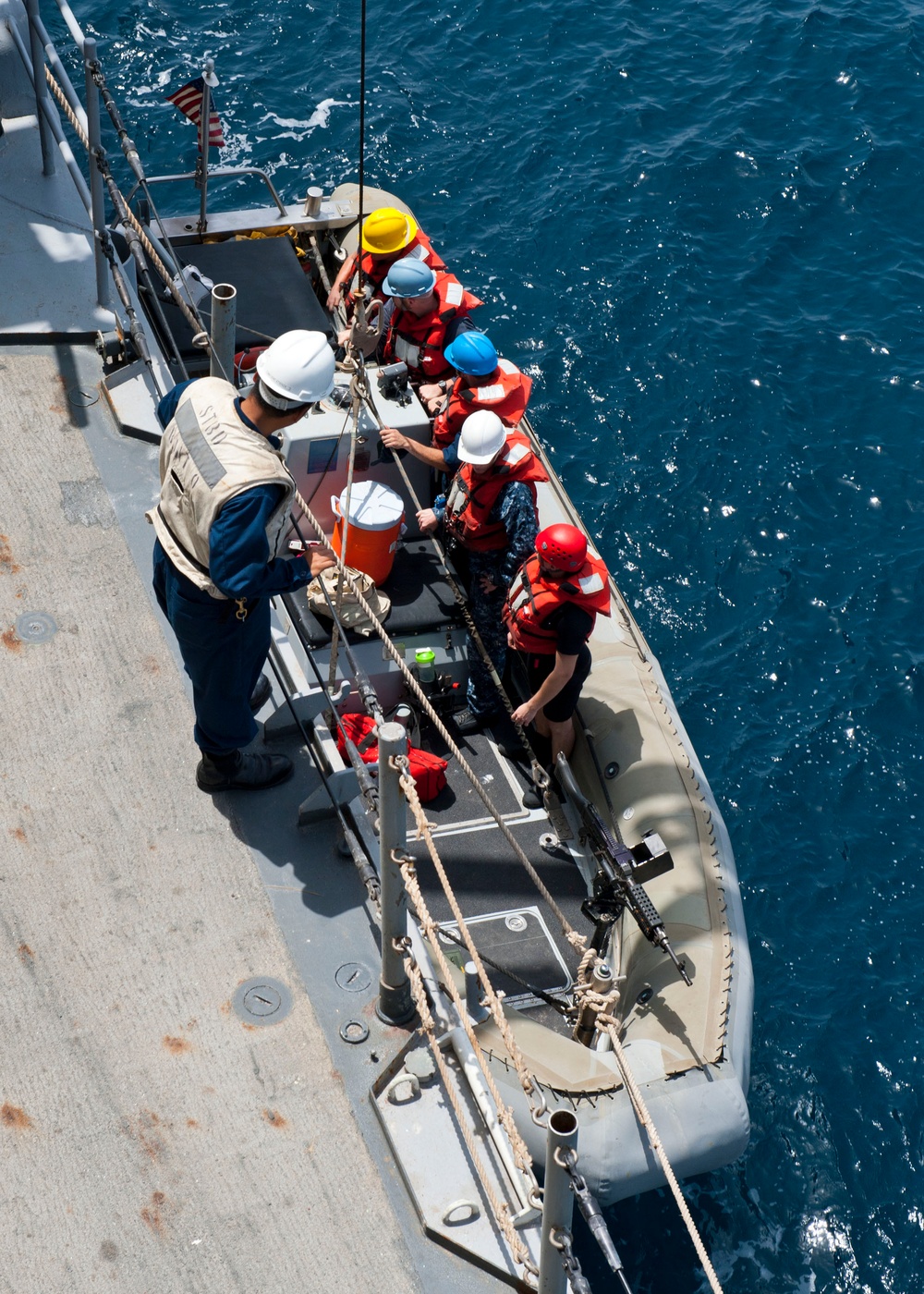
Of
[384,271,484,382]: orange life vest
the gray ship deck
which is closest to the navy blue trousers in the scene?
the gray ship deck

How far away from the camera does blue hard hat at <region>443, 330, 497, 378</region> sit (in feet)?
22.6

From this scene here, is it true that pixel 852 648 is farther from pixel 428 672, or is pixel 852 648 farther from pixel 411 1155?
pixel 411 1155

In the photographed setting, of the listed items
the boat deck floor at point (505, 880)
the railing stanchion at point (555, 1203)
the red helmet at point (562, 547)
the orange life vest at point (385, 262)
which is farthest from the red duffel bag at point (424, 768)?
the railing stanchion at point (555, 1203)

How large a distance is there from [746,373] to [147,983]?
855 centimetres

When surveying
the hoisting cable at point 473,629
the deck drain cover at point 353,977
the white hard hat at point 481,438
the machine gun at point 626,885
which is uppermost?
the white hard hat at point 481,438

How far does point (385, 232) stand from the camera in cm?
806

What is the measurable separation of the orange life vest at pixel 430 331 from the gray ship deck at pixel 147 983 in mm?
2779

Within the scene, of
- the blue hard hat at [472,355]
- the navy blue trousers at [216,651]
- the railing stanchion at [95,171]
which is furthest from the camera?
the blue hard hat at [472,355]

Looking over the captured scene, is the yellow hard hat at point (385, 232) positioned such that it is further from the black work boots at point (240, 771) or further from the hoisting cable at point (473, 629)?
the black work boots at point (240, 771)

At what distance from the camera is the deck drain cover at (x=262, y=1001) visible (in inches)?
160

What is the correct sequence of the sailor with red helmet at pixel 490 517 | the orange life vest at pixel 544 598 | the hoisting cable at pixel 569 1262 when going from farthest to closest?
1. the sailor with red helmet at pixel 490 517
2. the orange life vest at pixel 544 598
3. the hoisting cable at pixel 569 1262

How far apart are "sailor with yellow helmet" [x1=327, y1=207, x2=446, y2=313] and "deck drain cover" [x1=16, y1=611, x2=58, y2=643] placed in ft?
A: 12.5

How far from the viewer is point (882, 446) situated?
34.4 ft

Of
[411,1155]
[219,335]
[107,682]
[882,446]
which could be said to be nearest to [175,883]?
[107,682]
